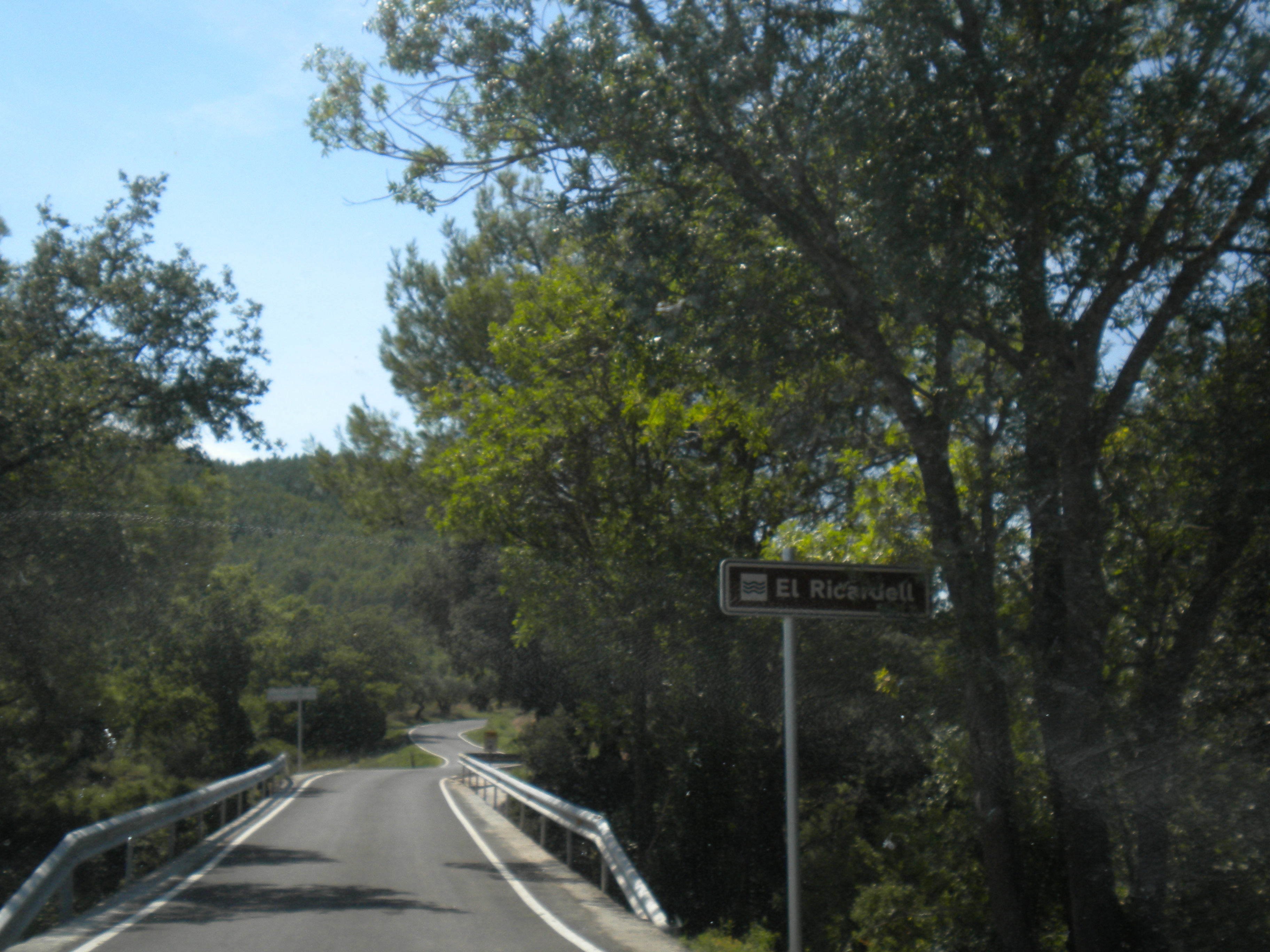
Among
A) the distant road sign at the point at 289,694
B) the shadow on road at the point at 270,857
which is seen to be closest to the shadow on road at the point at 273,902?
the shadow on road at the point at 270,857

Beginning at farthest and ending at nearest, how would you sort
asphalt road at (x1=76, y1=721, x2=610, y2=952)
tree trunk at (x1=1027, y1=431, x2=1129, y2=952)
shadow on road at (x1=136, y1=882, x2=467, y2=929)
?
shadow on road at (x1=136, y1=882, x2=467, y2=929) → asphalt road at (x1=76, y1=721, x2=610, y2=952) → tree trunk at (x1=1027, y1=431, x2=1129, y2=952)

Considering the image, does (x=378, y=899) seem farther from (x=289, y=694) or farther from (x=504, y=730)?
Result: (x=504, y=730)

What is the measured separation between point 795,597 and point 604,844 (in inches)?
221

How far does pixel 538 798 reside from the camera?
15438 mm

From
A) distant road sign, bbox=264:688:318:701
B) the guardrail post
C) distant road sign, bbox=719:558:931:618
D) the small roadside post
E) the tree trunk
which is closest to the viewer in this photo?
the small roadside post

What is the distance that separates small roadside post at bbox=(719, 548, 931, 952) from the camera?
6.08 meters

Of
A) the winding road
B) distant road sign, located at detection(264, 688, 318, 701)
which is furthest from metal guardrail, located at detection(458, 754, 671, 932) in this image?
distant road sign, located at detection(264, 688, 318, 701)

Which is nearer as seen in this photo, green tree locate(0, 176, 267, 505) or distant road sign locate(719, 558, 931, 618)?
distant road sign locate(719, 558, 931, 618)

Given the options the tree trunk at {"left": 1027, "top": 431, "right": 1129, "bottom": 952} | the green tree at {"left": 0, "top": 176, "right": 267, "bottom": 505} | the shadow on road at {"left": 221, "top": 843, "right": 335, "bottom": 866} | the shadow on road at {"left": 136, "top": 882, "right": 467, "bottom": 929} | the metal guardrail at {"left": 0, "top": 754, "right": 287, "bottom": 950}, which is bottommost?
the shadow on road at {"left": 221, "top": 843, "right": 335, "bottom": 866}

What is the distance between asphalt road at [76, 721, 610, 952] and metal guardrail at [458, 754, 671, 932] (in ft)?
2.82

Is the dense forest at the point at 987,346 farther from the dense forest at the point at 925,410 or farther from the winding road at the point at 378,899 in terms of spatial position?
the winding road at the point at 378,899

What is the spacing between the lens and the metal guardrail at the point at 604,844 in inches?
374

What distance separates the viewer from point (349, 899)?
10.9m

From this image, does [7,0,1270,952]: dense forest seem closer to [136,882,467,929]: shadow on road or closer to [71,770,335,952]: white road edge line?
[136,882,467,929]: shadow on road
